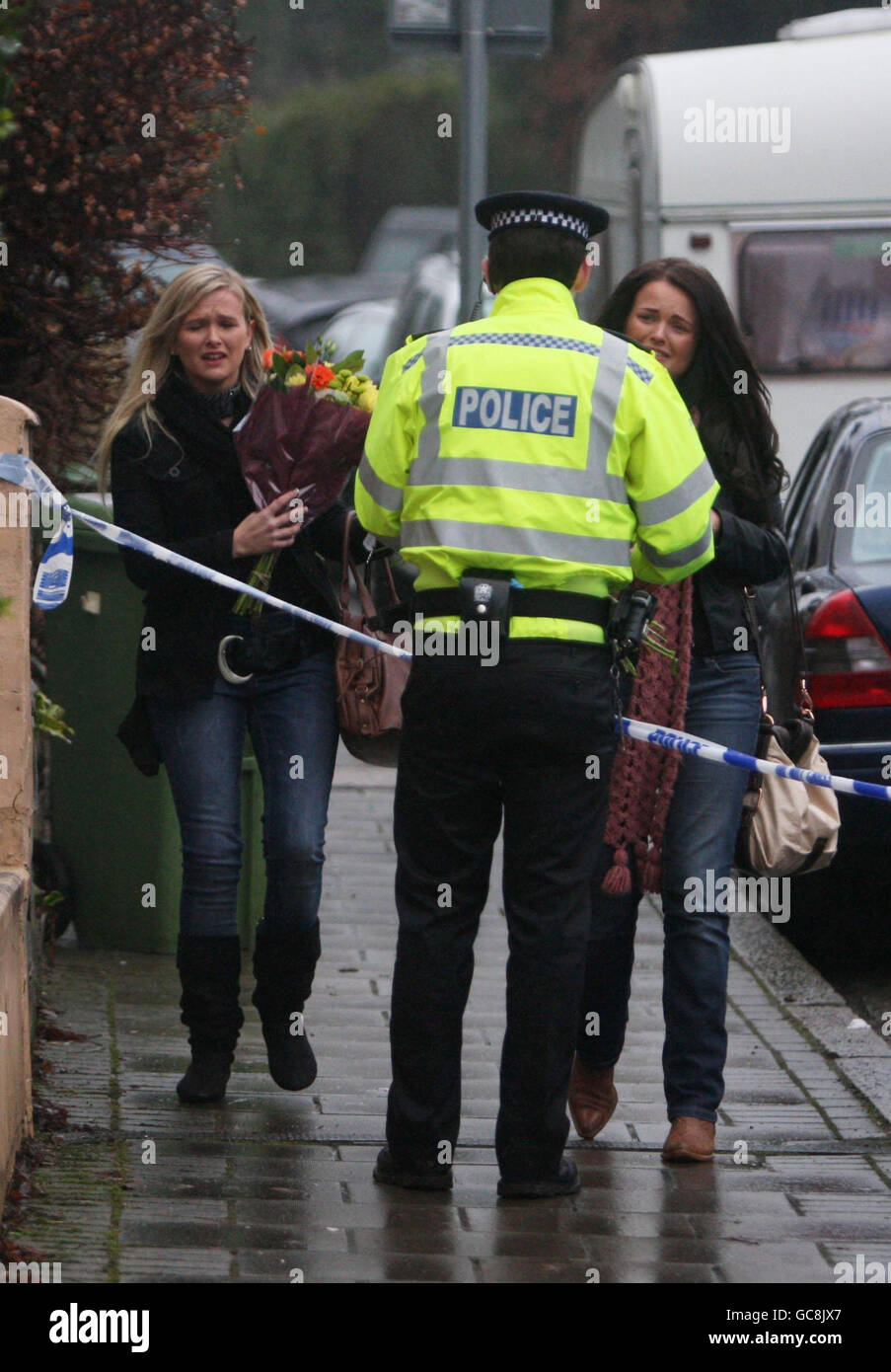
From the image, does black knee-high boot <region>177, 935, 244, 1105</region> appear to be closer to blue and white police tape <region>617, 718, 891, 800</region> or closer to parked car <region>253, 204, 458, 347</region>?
blue and white police tape <region>617, 718, 891, 800</region>

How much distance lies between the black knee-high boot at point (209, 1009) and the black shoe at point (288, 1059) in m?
0.09

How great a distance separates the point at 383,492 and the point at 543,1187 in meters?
1.39

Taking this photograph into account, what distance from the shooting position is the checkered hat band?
4.65 meters

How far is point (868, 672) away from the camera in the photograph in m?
7.02

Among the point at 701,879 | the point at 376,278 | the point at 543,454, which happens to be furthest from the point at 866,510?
the point at 376,278

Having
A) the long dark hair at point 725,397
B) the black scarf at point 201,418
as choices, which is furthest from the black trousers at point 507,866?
the black scarf at point 201,418

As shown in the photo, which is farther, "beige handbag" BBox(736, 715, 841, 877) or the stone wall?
"beige handbag" BBox(736, 715, 841, 877)

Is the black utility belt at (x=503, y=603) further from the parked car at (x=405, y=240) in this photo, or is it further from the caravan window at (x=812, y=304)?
the parked car at (x=405, y=240)

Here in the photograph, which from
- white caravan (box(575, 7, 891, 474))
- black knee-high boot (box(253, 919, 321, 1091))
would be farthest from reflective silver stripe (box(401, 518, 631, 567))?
white caravan (box(575, 7, 891, 474))

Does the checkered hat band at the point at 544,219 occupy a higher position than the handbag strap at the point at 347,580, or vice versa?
the checkered hat band at the point at 544,219

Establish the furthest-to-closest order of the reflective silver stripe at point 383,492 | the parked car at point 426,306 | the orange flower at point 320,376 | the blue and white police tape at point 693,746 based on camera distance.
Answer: the parked car at point 426,306, the orange flower at point 320,376, the blue and white police tape at point 693,746, the reflective silver stripe at point 383,492

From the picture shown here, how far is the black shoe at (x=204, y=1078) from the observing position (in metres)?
5.33

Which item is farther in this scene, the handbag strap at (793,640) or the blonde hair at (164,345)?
the blonde hair at (164,345)

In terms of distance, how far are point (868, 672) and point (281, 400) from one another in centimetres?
251
